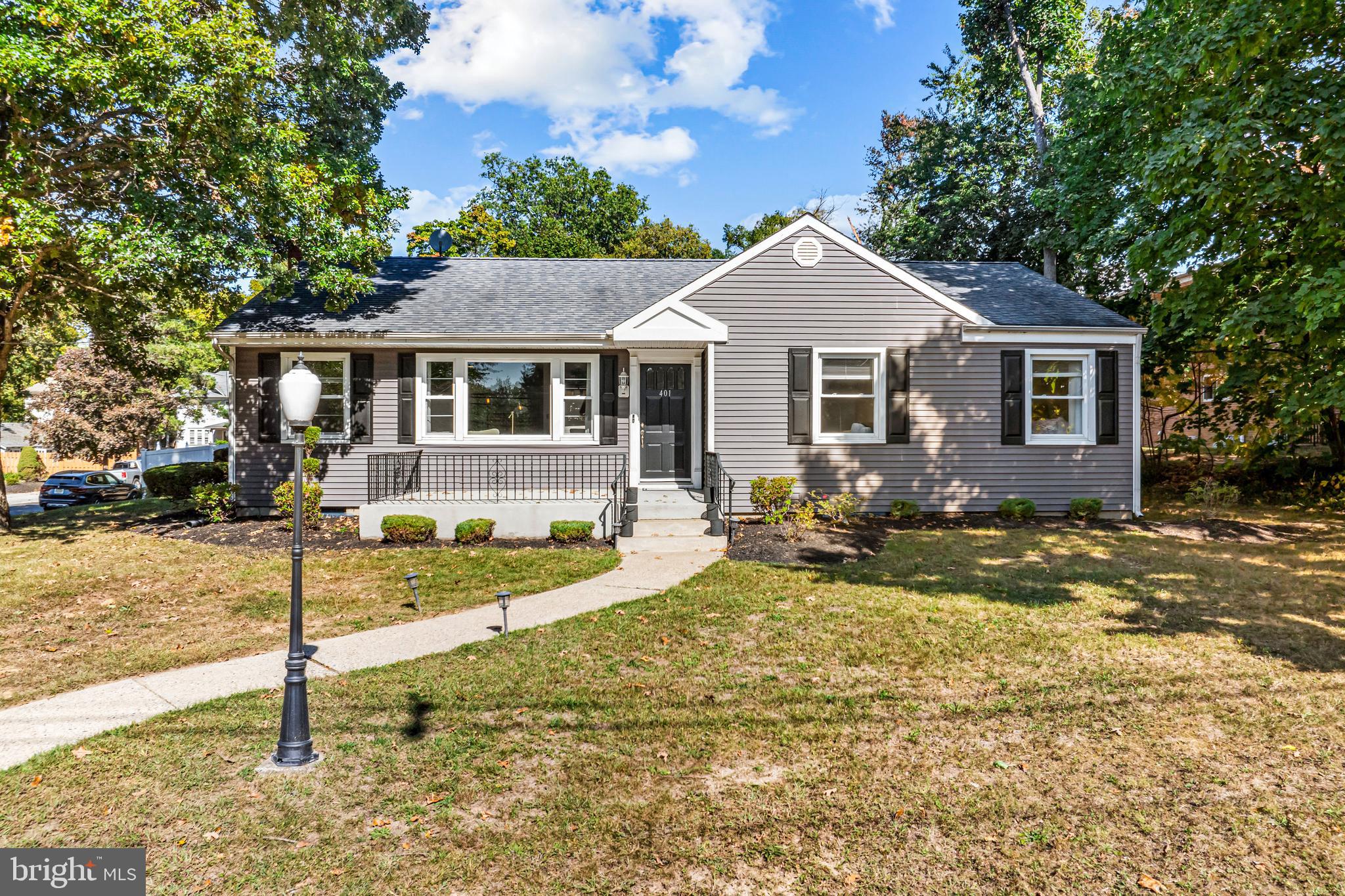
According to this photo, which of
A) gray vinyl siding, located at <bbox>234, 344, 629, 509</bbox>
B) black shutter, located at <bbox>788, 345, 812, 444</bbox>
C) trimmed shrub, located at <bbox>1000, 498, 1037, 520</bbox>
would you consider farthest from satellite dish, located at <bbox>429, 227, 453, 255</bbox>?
trimmed shrub, located at <bbox>1000, 498, 1037, 520</bbox>

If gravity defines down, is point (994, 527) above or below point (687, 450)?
below

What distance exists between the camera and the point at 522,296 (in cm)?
1340

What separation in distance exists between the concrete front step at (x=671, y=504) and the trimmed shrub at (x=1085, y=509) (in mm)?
7013

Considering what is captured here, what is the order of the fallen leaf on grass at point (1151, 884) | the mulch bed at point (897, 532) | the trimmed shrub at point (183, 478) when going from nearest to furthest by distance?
the fallen leaf on grass at point (1151, 884) < the mulch bed at point (897, 532) < the trimmed shrub at point (183, 478)

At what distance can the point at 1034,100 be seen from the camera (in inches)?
792

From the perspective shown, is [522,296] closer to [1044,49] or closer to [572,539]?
[572,539]

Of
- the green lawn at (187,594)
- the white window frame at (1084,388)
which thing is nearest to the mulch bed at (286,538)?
the green lawn at (187,594)

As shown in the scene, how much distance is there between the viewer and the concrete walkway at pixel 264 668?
440 centimetres

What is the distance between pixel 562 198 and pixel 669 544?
3208 cm

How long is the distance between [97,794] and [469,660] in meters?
2.45

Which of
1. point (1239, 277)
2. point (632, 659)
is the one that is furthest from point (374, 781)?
point (1239, 277)

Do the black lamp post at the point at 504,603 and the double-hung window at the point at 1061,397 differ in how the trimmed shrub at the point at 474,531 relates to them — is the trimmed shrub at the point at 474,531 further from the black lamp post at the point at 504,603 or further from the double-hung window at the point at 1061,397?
the double-hung window at the point at 1061,397

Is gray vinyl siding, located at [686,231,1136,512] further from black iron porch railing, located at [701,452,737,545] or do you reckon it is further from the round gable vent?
black iron porch railing, located at [701,452,737,545]

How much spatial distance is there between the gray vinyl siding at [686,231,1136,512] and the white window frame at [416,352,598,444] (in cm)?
234
